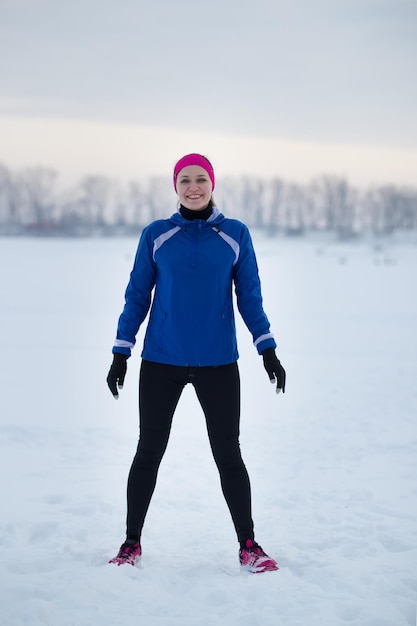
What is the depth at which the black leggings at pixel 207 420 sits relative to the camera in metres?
2.87

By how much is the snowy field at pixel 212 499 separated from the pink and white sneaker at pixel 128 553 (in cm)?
6

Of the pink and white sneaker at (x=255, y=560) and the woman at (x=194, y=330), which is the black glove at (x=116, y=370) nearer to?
the woman at (x=194, y=330)

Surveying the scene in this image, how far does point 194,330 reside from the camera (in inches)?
112

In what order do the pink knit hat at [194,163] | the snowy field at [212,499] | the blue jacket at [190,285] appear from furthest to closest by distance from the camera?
the pink knit hat at [194,163]
the blue jacket at [190,285]
the snowy field at [212,499]

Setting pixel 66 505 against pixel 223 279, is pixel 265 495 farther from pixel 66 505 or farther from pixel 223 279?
pixel 223 279

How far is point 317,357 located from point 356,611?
6.34 meters

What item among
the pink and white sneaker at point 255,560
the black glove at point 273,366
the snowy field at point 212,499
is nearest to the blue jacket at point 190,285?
the black glove at point 273,366

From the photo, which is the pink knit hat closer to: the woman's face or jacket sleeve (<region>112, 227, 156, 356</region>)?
the woman's face

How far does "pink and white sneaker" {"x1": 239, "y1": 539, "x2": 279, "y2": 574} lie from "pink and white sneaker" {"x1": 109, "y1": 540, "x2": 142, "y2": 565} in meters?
Answer: 0.48

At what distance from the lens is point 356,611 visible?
8.50 ft

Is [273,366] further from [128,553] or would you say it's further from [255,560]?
[128,553]

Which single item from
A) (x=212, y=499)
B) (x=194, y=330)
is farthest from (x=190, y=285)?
(x=212, y=499)

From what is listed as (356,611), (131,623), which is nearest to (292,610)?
(356,611)

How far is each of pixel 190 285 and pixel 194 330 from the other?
201 millimetres
